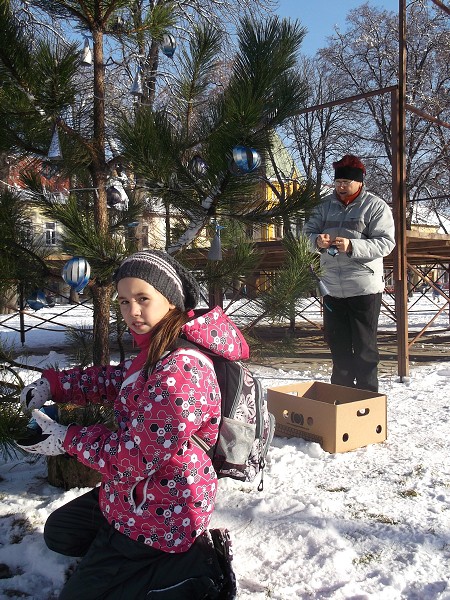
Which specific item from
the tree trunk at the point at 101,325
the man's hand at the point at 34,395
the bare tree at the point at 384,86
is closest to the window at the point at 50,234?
the tree trunk at the point at 101,325

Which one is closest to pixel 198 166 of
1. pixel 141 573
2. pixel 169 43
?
pixel 169 43

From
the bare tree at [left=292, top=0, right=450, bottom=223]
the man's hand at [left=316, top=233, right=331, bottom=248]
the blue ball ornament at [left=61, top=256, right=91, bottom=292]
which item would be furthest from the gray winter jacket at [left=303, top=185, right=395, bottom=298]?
the bare tree at [left=292, top=0, right=450, bottom=223]

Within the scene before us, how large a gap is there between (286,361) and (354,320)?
290cm

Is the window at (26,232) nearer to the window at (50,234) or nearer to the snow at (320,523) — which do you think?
the window at (50,234)

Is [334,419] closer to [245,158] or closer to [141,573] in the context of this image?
[245,158]

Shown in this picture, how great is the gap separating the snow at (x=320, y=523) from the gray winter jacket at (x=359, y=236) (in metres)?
0.98

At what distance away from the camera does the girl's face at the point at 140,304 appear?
5.93 feet

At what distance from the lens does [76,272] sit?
2295 millimetres

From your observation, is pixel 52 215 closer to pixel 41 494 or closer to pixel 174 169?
pixel 174 169

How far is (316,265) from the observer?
2.88m

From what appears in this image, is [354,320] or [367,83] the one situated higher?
[367,83]

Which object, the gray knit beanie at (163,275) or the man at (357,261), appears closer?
the gray knit beanie at (163,275)

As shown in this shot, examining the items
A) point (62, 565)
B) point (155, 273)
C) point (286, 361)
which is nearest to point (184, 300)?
point (155, 273)

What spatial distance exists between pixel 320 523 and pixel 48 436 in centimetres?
120
